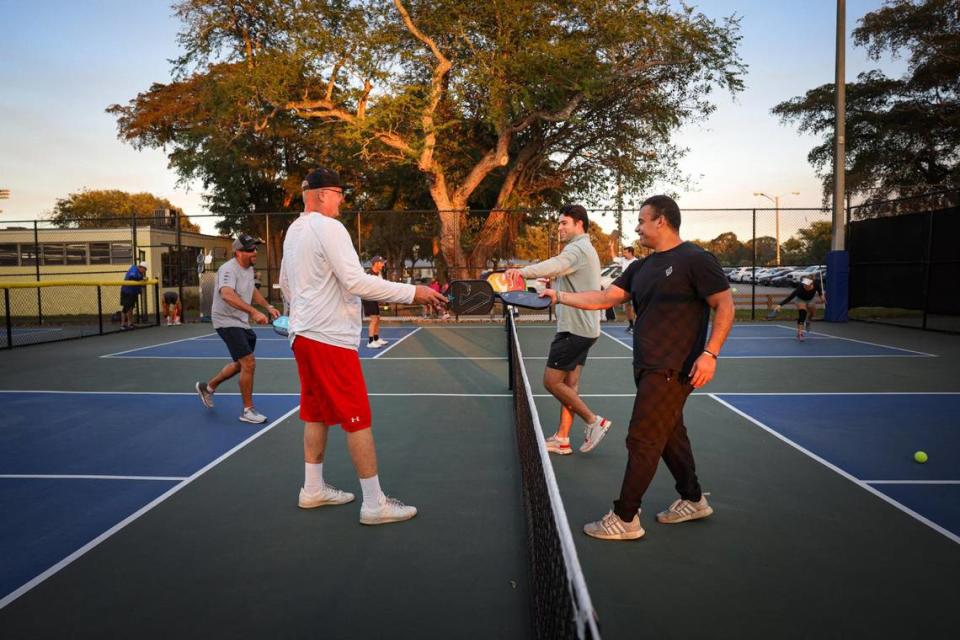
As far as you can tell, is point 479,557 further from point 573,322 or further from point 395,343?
point 395,343

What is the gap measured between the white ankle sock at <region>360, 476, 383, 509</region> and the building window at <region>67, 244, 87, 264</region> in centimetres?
2966

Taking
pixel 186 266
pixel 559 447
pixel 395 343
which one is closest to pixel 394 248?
pixel 186 266

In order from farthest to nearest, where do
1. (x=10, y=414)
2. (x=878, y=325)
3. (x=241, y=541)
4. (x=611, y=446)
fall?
(x=878, y=325), (x=10, y=414), (x=611, y=446), (x=241, y=541)

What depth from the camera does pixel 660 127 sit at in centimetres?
2552

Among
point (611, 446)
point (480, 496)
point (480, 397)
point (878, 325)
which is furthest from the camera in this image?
point (878, 325)

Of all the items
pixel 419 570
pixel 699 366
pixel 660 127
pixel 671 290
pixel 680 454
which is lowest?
pixel 419 570

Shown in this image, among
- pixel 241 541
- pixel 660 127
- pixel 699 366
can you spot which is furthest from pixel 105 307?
pixel 699 366

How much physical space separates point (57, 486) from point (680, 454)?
181 inches

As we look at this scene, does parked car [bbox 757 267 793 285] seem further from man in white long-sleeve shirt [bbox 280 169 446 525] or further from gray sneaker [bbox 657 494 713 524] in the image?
man in white long-sleeve shirt [bbox 280 169 446 525]

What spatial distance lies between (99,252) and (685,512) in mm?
30781

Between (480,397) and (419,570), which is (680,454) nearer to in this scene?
(419,570)

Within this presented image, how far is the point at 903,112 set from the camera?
28.2 m

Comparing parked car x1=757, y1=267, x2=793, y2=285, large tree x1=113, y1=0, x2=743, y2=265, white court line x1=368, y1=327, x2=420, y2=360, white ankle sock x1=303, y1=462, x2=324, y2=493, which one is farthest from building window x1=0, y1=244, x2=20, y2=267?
white ankle sock x1=303, y1=462, x2=324, y2=493

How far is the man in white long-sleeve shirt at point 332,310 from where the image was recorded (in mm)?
3975
